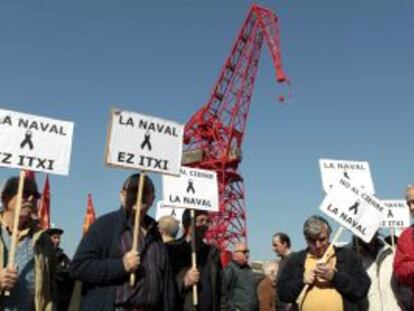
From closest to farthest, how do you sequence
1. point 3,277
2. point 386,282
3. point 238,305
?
point 3,277 < point 386,282 < point 238,305

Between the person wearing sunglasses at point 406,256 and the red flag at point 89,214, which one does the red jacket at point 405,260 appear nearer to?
the person wearing sunglasses at point 406,256

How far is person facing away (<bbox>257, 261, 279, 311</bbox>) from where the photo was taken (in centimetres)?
785

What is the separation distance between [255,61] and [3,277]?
148 feet

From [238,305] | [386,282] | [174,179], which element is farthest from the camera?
[238,305]

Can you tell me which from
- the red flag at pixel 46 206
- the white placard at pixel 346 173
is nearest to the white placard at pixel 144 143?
the white placard at pixel 346 173

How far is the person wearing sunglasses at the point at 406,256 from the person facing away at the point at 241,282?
2549 mm

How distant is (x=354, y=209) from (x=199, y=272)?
5.26ft

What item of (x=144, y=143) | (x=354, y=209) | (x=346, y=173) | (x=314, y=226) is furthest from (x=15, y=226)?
(x=346, y=173)

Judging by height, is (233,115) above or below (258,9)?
below

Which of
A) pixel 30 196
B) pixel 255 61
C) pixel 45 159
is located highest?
pixel 255 61

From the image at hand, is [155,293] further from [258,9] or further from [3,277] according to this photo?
[258,9]

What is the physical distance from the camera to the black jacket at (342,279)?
497 cm

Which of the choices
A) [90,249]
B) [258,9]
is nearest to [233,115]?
[258,9]

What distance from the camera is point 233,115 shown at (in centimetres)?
4644
